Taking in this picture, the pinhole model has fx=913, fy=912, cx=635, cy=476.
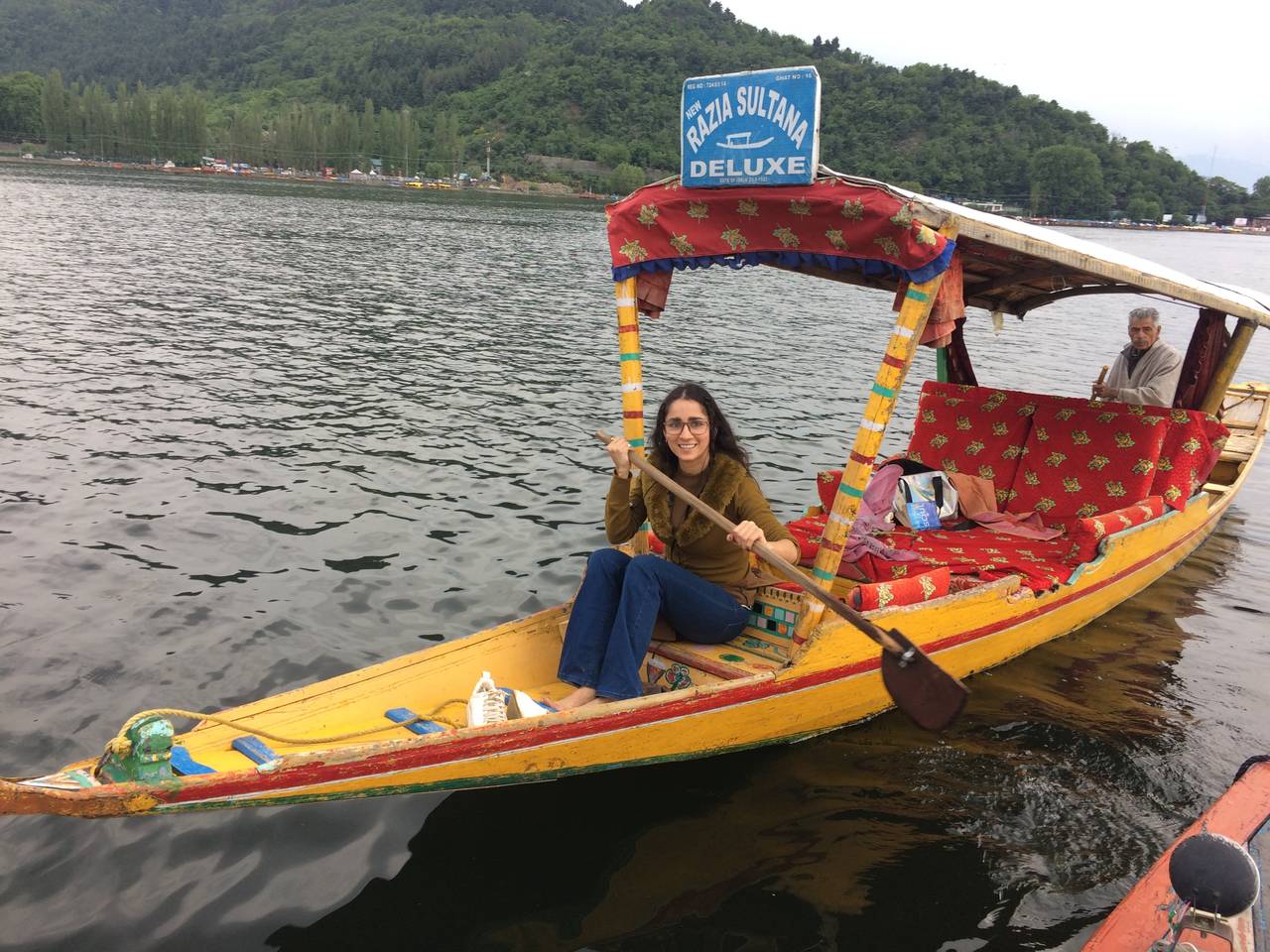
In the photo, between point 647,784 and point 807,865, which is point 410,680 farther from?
point 807,865

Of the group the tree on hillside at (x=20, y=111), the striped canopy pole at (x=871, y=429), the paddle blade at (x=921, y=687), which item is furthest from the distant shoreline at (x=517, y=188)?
the paddle blade at (x=921, y=687)

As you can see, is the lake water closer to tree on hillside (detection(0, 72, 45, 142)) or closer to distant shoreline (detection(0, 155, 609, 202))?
distant shoreline (detection(0, 155, 609, 202))

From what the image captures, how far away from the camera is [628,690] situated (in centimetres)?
504

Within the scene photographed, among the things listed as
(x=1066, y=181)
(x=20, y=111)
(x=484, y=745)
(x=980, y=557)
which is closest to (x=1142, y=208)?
(x=1066, y=181)

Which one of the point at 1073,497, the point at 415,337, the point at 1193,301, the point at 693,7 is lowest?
the point at 415,337

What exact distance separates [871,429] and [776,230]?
1.23 m

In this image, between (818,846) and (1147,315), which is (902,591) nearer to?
(818,846)

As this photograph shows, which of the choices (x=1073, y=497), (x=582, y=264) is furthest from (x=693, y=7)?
(x=1073, y=497)

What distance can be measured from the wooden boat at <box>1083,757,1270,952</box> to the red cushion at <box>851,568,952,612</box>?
184 cm

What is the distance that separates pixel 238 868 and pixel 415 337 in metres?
15.8

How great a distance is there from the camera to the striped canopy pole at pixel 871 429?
15.6 feet

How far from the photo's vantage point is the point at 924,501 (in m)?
7.75

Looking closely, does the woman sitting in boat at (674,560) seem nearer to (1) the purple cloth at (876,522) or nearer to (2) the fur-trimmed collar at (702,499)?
(2) the fur-trimmed collar at (702,499)

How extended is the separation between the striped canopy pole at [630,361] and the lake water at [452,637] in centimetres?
216
